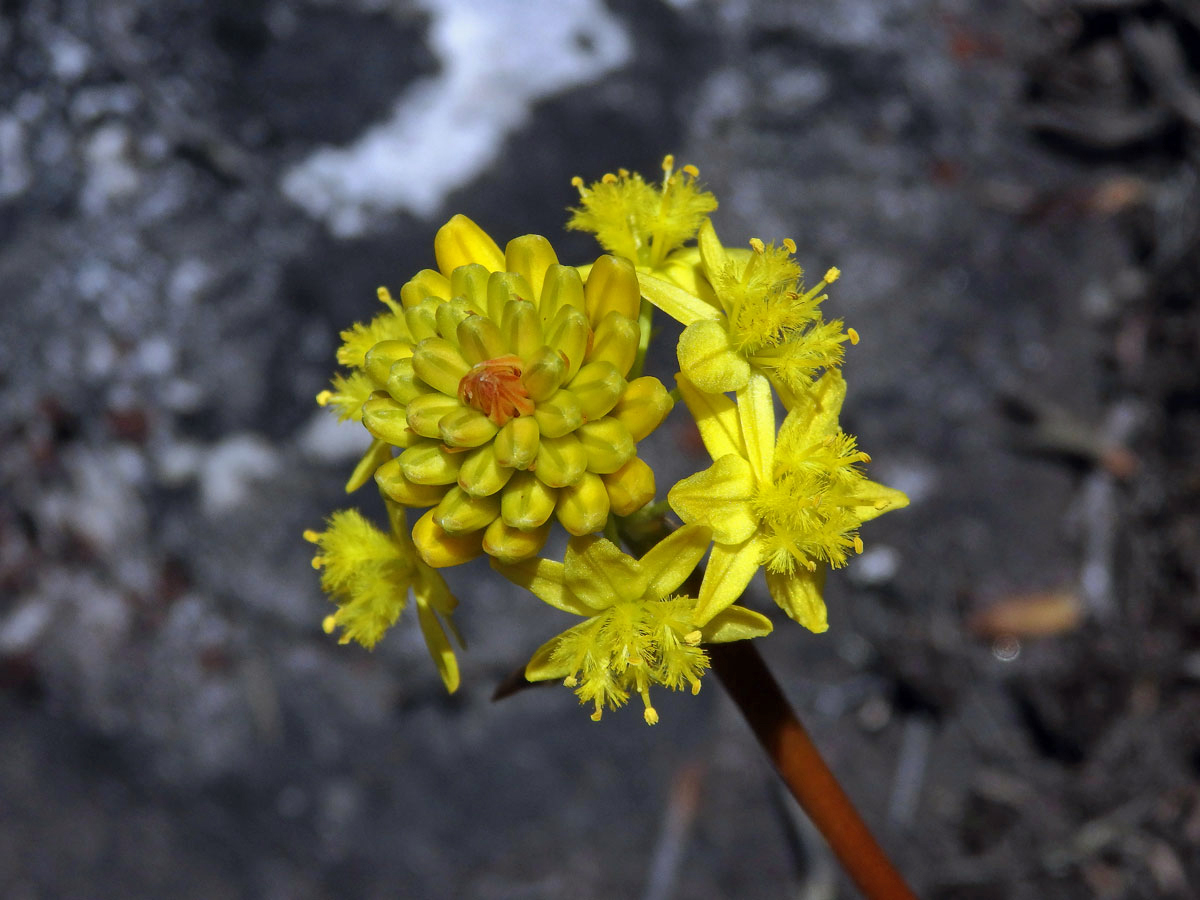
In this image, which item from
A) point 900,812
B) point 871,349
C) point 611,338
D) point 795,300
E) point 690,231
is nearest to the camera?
point 611,338

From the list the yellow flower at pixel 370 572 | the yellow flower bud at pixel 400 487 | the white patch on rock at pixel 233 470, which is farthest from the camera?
the white patch on rock at pixel 233 470

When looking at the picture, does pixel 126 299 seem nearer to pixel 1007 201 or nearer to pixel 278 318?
pixel 278 318

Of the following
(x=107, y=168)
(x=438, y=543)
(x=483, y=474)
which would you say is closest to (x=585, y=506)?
(x=483, y=474)

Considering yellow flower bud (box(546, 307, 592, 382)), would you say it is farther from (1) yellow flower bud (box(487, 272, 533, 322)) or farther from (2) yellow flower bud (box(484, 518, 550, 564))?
(2) yellow flower bud (box(484, 518, 550, 564))

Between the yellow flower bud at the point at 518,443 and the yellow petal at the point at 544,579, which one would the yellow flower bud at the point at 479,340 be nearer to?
the yellow flower bud at the point at 518,443

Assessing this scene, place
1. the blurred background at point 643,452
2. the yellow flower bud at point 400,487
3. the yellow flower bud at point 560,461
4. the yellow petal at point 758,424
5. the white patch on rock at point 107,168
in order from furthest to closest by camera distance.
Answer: the white patch on rock at point 107,168, the blurred background at point 643,452, the yellow petal at point 758,424, the yellow flower bud at point 400,487, the yellow flower bud at point 560,461

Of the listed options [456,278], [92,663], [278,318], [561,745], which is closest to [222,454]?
[278,318]

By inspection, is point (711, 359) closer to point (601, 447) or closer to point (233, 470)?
point (601, 447)

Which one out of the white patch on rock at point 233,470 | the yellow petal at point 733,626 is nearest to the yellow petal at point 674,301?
the yellow petal at point 733,626
